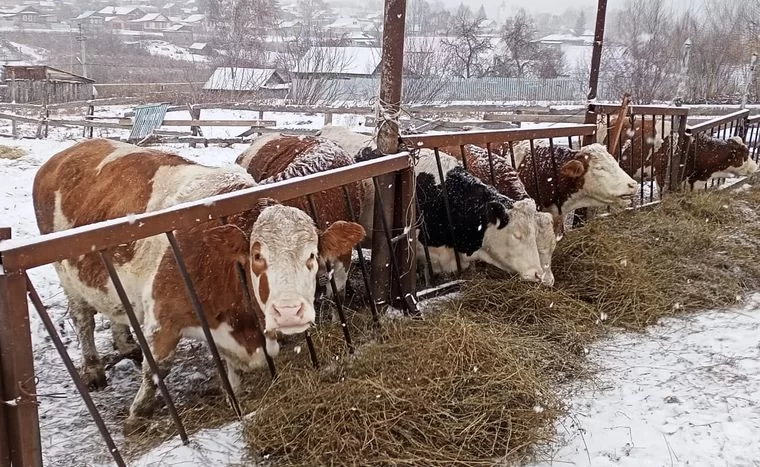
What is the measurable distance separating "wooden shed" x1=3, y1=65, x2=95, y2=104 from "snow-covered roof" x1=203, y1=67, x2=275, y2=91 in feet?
18.8

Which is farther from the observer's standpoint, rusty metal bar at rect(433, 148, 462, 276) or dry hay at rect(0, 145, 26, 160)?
dry hay at rect(0, 145, 26, 160)

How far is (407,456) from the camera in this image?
2.60 meters

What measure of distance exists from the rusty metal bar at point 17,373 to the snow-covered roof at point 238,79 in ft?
95.0

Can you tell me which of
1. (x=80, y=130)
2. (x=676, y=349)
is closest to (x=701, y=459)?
(x=676, y=349)

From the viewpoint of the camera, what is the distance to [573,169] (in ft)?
21.0

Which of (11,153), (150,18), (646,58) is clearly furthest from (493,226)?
(150,18)

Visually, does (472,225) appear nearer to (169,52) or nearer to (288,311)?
(288,311)

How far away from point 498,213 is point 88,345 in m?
3.28

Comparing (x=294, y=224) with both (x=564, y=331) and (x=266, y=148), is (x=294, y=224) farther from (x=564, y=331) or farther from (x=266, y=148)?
(x=266, y=148)

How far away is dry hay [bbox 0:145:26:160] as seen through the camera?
41.9 ft

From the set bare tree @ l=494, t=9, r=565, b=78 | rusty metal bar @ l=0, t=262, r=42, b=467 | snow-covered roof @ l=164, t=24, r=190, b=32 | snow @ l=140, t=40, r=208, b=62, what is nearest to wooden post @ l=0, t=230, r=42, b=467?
rusty metal bar @ l=0, t=262, r=42, b=467

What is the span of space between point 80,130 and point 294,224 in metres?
21.6

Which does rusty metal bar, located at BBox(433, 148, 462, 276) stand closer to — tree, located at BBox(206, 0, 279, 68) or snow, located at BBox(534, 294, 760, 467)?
snow, located at BBox(534, 294, 760, 467)

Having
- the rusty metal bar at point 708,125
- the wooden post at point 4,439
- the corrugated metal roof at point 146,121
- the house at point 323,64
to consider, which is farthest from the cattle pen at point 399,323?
the house at point 323,64
